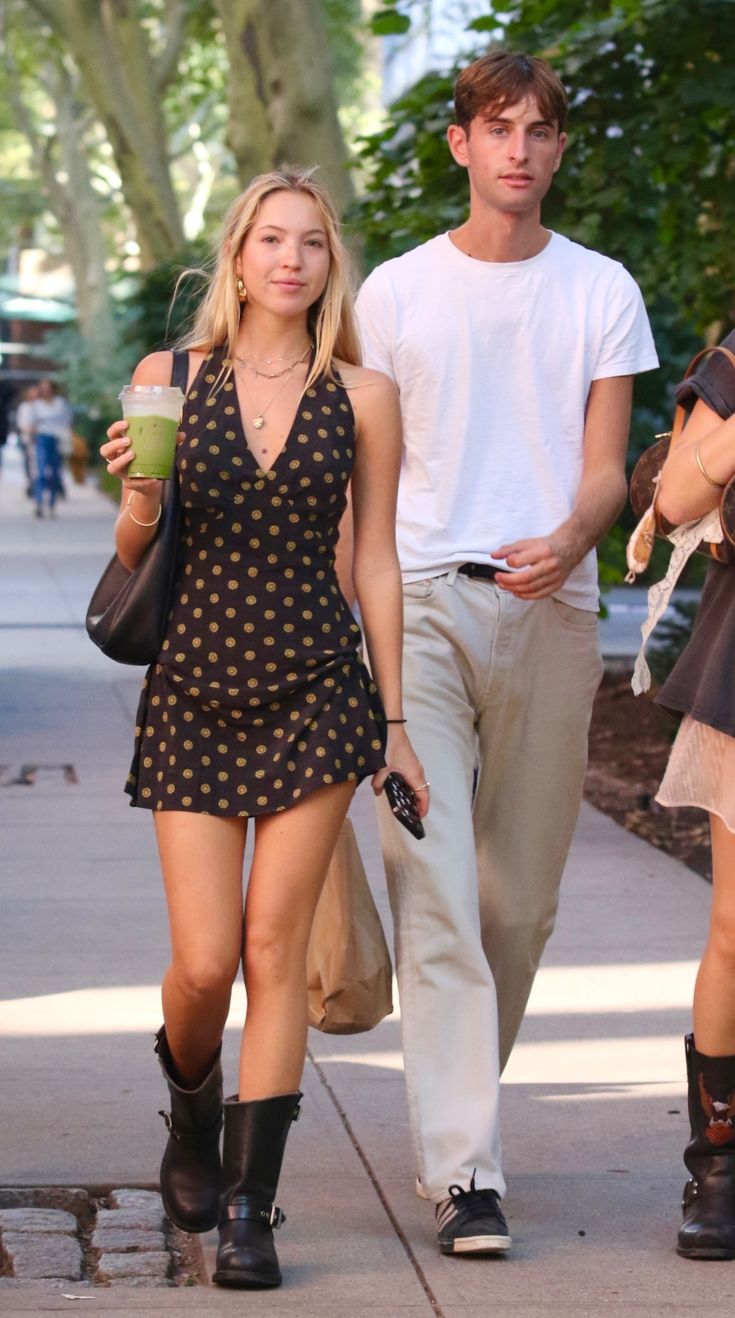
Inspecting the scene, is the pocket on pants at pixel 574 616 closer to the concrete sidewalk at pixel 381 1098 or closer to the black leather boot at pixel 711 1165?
the black leather boot at pixel 711 1165

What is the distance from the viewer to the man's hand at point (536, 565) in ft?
13.1

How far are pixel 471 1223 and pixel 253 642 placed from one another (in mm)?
1098

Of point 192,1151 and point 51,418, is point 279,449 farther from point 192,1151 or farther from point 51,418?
point 51,418

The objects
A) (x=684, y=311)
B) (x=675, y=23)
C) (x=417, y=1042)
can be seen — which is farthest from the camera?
(x=684, y=311)

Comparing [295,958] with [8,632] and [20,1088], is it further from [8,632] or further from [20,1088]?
[8,632]

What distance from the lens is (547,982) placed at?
245 inches

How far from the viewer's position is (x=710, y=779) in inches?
157

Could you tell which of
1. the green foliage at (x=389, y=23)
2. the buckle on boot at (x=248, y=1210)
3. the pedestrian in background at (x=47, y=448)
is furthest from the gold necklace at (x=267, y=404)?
the pedestrian in background at (x=47, y=448)

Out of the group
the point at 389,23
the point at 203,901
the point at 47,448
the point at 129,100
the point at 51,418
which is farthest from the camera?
the point at 51,418

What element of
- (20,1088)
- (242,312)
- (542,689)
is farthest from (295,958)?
(20,1088)

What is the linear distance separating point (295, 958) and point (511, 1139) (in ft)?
3.95

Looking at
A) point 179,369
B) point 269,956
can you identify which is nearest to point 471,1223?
point 269,956

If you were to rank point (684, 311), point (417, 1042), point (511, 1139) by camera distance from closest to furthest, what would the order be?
1. point (417, 1042)
2. point (511, 1139)
3. point (684, 311)

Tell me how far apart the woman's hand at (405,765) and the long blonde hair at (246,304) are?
0.63 meters
